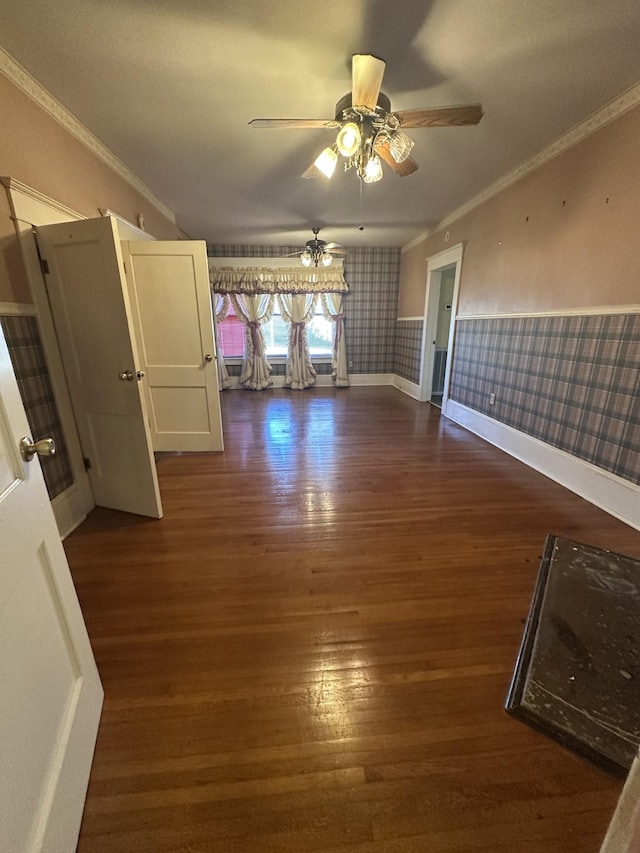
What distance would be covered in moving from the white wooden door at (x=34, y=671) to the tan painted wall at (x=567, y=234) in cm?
320

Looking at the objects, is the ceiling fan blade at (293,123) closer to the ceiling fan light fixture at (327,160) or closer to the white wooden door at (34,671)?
the ceiling fan light fixture at (327,160)

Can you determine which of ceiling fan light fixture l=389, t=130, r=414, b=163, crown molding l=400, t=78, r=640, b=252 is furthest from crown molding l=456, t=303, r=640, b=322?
ceiling fan light fixture l=389, t=130, r=414, b=163

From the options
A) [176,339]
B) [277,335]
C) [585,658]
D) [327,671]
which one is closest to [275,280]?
[277,335]

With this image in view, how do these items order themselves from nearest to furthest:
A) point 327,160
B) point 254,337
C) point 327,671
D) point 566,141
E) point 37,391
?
point 327,671 → point 37,391 → point 327,160 → point 566,141 → point 254,337

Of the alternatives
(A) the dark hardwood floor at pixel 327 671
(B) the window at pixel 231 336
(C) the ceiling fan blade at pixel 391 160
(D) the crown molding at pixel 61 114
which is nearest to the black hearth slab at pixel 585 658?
(A) the dark hardwood floor at pixel 327 671

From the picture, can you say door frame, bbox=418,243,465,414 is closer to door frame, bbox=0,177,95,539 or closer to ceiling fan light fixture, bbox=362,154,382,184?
ceiling fan light fixture, bbox=362,154,382,184

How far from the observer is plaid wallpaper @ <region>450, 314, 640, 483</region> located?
226cm

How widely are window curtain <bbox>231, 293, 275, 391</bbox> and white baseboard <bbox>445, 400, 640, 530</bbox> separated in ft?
12.9

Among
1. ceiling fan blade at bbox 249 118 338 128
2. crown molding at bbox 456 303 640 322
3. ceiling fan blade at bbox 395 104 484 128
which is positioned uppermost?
ceiling fan blade at bbox 249 118 338 128

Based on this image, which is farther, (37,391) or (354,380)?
(354,380)

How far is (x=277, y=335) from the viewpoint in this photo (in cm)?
659

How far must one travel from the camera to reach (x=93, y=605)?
162cm

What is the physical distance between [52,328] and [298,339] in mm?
4611

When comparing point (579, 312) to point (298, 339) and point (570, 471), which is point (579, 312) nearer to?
point (570, 471)
